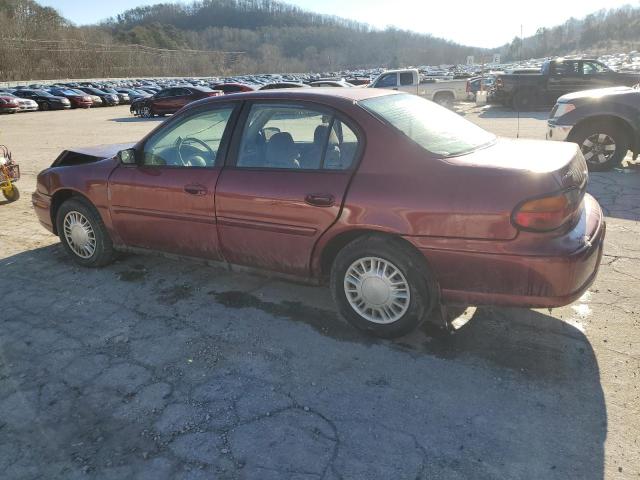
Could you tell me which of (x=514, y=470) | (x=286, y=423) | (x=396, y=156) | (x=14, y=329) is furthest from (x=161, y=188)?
(x=514, y=470)

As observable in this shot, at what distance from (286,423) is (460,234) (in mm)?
1418

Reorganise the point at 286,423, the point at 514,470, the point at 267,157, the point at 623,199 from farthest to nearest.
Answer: the point at 623,199 < the point at 267,157 < the point at 286,423 < the point at 514,470

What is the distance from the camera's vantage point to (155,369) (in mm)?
3037

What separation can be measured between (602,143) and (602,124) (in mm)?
304

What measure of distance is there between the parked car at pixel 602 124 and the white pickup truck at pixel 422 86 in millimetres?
12499

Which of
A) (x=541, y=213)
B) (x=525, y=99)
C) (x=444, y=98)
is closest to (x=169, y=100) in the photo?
(x=444, y=98)

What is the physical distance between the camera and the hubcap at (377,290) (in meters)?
3.12

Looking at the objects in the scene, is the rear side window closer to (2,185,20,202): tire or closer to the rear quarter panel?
(2,185,20,202): tire

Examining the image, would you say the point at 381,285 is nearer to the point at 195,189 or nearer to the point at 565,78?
the point at 195,189

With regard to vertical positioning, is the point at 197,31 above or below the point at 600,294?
above

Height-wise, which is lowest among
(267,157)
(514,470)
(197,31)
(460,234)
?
(514,470)

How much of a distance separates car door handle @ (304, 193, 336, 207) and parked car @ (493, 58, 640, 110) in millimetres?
17510

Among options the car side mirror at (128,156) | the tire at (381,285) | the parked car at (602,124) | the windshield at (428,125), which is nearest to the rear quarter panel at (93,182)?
the car side mirror at (128,156)

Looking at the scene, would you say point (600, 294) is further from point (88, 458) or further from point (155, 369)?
point (88, 458)
